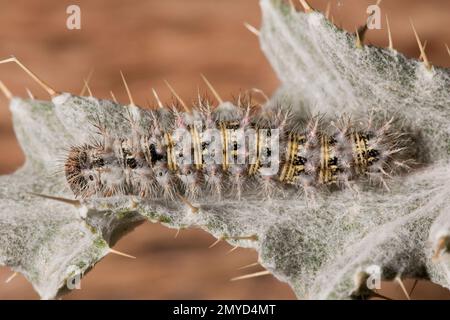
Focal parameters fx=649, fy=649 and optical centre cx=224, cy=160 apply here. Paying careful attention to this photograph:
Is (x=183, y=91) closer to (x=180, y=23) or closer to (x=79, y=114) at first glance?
(x=180, y=23)

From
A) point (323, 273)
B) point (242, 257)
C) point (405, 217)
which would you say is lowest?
point (323, 273)

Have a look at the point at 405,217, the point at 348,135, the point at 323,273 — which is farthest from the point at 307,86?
the point at 323,273

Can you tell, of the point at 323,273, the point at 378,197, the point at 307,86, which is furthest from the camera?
the point at 307,86

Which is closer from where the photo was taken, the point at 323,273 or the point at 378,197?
the point at 323,273

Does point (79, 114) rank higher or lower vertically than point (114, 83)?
lower

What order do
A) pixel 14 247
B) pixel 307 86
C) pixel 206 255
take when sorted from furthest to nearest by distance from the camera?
pixel 206 255 → pixel 307 86 → pixel 14 247

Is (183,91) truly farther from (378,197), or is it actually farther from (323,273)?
(323,273)

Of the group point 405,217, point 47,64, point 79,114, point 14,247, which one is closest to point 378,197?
point 405,217
